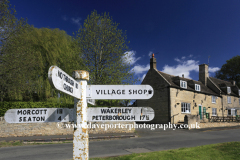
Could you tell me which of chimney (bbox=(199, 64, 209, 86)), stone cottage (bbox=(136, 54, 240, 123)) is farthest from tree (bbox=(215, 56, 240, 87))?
chimney (bbox=(199, 64, 209, 86))

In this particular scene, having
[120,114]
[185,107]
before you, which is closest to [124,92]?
[120,114]

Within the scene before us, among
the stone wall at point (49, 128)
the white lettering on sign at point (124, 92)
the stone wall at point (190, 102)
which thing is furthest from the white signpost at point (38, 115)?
the stone wall at point (190, 102)

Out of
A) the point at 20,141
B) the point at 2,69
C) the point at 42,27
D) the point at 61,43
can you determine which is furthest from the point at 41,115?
the point at 42,27

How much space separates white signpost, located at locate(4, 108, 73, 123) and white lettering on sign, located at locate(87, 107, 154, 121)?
415 millimetres

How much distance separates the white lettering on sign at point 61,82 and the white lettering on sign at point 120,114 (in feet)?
2.04

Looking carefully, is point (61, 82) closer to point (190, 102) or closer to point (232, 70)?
point (190, 102)

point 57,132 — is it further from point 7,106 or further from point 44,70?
point 44,70

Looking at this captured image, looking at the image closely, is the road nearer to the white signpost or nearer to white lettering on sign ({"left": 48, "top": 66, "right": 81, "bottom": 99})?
the white signpost

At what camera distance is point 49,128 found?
14.7 meters

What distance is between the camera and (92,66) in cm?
1666

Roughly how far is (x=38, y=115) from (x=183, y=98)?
25998 mm

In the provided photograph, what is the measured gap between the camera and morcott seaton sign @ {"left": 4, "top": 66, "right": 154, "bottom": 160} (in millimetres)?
2566

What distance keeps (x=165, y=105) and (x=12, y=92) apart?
18.7 metres

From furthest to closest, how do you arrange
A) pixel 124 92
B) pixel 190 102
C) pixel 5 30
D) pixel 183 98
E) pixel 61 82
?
pixel 190 102, pixel 183 98, pixel 5 30, pixel 124 92, pixel 61 82
